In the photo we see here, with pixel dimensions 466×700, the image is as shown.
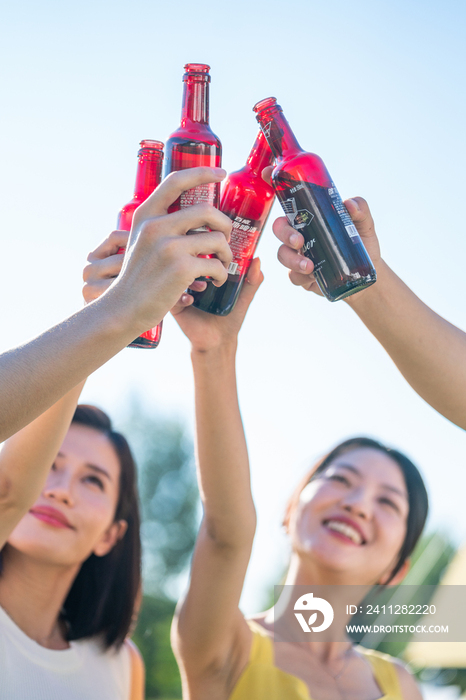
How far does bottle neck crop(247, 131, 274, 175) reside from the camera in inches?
88.3

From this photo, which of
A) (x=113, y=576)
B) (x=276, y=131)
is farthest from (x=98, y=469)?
(x=276, y=131)

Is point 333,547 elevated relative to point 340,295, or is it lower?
lower

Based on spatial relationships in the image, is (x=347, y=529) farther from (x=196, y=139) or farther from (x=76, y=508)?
(x=196, y=139)

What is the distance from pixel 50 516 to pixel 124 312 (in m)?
1.75

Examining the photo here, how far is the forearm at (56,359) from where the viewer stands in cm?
141

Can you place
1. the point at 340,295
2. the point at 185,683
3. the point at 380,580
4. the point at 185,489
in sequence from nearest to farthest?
the point at 340,295 → the point at 185,683 → the point at 380,580 → the point at 185,489

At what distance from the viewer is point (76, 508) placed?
9.91 ft

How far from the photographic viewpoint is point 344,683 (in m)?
2.86

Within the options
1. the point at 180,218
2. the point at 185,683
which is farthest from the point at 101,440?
the point at 180,218

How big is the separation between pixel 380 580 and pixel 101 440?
1.49m

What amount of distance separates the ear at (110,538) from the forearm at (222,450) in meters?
0.88

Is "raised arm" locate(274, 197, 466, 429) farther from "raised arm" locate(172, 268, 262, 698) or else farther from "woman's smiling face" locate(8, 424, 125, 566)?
"woman's smiling face" locate(8, 424, 125, 566)

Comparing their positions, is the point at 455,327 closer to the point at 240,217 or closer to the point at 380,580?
the point at 240,217

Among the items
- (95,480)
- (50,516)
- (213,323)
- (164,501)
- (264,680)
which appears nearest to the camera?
(213,323)
